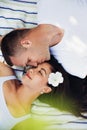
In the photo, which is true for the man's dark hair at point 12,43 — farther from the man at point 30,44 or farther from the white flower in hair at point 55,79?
the white flower in hair at point 55,79

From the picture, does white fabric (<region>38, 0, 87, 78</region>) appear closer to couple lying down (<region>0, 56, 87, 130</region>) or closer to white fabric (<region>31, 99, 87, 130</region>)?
couple lying down (<region>0, 56, 87, 130</region>)

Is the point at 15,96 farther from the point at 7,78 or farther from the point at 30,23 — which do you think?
the point at 30,23

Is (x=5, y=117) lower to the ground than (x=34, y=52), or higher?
lower

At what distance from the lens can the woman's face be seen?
90 centimetres

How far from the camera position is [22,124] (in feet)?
3.03

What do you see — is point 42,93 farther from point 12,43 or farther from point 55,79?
point 12,43

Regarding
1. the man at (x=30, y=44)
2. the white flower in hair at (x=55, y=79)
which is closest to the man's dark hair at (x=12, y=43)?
the man at (x=30, y=44)

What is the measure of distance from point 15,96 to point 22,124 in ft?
0.31

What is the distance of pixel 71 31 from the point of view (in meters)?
0.91

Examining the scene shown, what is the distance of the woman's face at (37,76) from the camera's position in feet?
2.94

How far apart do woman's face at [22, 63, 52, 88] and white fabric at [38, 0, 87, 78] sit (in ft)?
0.18

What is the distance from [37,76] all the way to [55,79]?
2.4 inches

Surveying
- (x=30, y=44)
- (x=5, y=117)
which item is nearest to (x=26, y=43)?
(x=30, y=44)

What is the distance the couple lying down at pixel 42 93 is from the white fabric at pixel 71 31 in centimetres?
3
